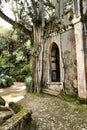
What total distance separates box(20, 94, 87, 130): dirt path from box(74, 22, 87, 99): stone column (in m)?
0.70

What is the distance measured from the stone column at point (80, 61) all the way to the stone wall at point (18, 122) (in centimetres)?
282

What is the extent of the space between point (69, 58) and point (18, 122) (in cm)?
436

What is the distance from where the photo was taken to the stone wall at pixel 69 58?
23.1ft

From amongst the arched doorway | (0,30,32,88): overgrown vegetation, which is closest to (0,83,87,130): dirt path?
the arched doorway

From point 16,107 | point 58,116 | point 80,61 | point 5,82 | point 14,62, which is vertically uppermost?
point 14,62

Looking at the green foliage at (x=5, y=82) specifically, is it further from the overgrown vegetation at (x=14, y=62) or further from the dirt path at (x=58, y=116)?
the dirt path at (x=58, y=116)

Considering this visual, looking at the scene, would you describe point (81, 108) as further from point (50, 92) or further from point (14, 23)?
point (14, 23)

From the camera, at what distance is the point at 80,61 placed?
6.44 metres

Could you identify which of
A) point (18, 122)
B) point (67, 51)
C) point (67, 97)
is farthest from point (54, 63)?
point (18, 122)

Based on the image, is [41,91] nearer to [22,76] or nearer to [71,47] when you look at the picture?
[71,47]

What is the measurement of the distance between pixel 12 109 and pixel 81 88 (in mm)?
2696

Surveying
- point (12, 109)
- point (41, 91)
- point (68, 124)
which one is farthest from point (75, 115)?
point (41, 91)

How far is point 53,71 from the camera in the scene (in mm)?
9180

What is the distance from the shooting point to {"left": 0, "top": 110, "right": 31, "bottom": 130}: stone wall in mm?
3371
